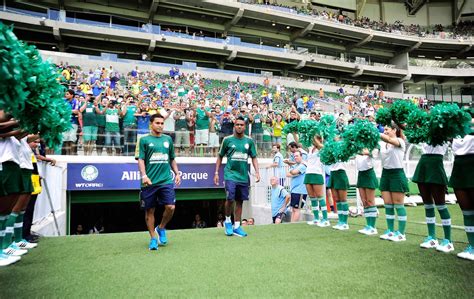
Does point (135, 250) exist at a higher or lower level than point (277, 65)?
lower

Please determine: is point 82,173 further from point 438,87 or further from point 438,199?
point 438,87

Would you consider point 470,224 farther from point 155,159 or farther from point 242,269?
point 155,159

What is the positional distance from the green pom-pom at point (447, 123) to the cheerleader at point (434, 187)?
49 centimetres

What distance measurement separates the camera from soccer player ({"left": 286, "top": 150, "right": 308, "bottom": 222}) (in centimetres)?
860

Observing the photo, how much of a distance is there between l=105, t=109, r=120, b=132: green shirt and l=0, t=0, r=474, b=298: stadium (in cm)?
3

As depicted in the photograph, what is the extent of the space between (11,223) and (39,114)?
7.57 ft

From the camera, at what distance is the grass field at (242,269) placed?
3.02m

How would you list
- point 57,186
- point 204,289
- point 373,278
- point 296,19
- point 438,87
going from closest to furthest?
point 204,289 → point 373,278 → point 57,186 → point 296,19 → point 438,87

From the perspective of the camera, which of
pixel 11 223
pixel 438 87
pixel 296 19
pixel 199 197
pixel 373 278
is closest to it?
pixel 373 278

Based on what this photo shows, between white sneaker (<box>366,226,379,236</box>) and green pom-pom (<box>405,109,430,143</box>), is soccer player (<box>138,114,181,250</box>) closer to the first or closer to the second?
green pom-pom (<box>405,109,430,143</box>)

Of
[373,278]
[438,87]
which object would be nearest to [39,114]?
[373,278]

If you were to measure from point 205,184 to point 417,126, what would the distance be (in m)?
8.41

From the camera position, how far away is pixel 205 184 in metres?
12.1

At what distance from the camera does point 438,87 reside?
1716 inches
